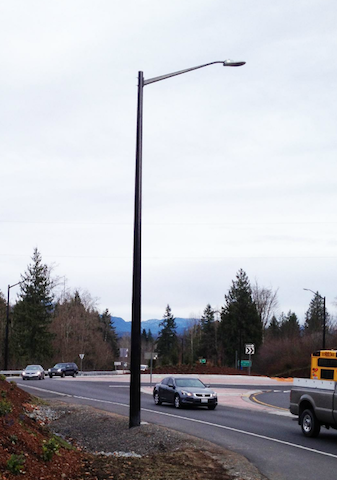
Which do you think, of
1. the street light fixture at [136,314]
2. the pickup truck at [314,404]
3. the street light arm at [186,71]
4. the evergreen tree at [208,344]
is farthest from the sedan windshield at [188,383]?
the evergreen tree at [208,344]

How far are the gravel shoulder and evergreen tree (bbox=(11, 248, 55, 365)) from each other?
7089 cm

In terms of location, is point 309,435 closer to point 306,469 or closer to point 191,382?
point 306,469

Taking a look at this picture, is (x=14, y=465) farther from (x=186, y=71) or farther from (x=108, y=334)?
(x=108, y=334)


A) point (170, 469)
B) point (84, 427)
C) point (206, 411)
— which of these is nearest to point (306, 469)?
point (170, 469)

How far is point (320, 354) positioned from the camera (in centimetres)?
1681

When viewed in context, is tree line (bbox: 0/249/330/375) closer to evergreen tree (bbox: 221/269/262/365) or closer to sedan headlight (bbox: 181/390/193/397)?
evergreen tree (bbox: 221/269/262/365)

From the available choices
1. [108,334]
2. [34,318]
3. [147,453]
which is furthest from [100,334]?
[147,453]

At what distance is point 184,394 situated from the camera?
24.6m

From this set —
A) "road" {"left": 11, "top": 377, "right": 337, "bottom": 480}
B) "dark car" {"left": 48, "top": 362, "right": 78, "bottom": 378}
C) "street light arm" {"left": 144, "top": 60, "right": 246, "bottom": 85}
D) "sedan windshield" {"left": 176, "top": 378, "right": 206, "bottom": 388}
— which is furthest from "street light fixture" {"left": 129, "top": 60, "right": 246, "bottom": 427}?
"dark car" {"left": 48, "top": 362, "right": 78, "bottom": 378}

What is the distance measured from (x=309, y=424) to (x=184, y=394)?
875 centimetres

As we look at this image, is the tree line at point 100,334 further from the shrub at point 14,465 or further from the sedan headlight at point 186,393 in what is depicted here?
the shrub at point 14,465

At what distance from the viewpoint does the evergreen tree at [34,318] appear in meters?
87.6

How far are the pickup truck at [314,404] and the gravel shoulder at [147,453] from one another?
340 centimetres

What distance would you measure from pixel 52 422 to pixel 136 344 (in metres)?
5.37
